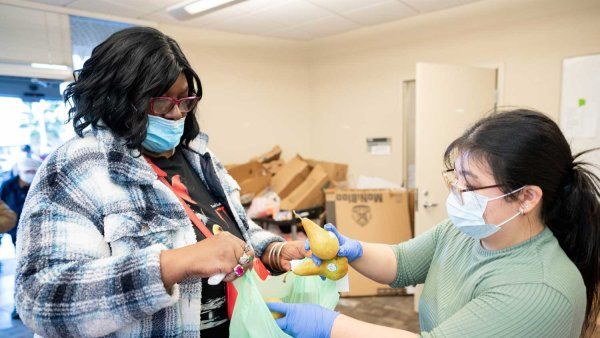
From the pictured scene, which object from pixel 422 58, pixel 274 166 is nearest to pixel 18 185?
pixel 274 166

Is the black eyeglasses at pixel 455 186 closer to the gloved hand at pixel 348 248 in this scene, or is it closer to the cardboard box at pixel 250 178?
the gloved hand at pixel 348 248

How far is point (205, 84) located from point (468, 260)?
340 centimetres

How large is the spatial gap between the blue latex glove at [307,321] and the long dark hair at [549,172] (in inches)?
20.4

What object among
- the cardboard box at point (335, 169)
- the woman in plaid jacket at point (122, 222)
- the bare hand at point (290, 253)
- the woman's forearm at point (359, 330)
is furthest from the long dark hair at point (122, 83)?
the cardboard box at point (335, 169)

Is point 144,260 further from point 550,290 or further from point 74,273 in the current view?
point 550,290

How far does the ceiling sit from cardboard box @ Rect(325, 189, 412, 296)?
1583 mm

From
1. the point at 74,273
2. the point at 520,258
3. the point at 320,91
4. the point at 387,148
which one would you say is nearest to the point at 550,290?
the point at 520,258

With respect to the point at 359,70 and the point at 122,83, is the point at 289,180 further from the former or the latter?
the point at 122,83

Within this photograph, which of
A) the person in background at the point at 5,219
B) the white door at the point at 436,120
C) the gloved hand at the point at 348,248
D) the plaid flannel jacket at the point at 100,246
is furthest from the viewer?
the white door at the point at 436,120

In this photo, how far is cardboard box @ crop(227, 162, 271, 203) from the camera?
3.73m

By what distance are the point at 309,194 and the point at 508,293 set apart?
2914mm

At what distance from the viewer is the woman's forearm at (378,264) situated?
3.97 feet

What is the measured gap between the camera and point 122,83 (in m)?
0.94

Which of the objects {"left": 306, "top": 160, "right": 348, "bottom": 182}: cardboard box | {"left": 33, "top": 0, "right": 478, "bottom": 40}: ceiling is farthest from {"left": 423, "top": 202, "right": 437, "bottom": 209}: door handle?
{"left": 33, "top": 0, "right": 478, "bottom": 40}: ceiling
